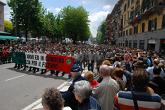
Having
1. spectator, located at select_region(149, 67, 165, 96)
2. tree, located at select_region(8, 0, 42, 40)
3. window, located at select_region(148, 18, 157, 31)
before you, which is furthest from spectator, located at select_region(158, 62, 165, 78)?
tree, located at select_region(8, 0, 42, 40)

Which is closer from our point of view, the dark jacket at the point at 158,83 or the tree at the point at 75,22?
the dark jacket at the point at 158,83

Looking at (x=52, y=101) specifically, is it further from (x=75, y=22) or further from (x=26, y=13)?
(x=75, y=22)

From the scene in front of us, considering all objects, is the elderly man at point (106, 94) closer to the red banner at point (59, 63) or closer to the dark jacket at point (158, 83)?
the dark jacket at point (158, 83)

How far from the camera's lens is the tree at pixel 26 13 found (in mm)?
64169

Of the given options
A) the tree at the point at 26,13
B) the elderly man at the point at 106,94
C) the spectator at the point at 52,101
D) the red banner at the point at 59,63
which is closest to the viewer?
the spectator at the point at 52,101

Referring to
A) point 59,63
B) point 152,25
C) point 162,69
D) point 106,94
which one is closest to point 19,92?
point 162,69

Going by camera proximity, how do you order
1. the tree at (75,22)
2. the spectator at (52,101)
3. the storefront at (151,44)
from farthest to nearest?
the tree at (75,22) → the storefront at (151,44) → the spectator at (52,101)

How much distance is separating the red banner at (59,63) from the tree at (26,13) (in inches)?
1786

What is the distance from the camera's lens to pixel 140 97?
453cm

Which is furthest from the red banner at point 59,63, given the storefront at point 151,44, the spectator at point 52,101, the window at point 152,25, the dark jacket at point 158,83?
the window at point 152,25

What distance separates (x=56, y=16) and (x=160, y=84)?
107442 millimetres

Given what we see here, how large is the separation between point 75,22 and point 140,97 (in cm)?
9868

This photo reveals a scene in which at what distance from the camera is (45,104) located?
348 cm

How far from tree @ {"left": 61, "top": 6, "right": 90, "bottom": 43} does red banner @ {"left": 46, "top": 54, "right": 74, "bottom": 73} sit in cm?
8227
